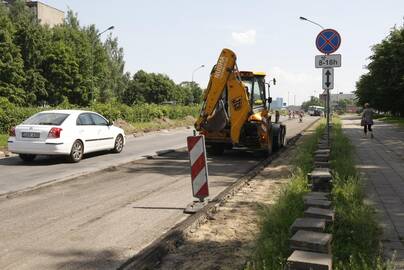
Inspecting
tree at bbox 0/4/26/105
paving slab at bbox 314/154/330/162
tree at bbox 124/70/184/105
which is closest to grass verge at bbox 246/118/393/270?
paving slab at bbox 314/154/330/162

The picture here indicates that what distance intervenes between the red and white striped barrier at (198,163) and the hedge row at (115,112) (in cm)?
1597

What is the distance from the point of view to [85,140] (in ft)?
45.8

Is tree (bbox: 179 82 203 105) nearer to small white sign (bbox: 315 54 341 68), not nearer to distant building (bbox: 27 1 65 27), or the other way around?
distant building (bbox: 27 1 65 27)

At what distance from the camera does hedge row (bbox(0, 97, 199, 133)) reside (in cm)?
2153

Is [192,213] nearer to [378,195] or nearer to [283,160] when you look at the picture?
[378,195]

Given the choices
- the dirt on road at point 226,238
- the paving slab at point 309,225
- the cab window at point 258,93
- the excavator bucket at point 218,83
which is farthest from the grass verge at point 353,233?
the cab window at point 258,93

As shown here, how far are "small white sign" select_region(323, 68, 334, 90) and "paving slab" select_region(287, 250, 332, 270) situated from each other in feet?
31.4

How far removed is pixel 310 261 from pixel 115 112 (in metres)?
29.0

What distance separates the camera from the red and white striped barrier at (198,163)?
7.58 m

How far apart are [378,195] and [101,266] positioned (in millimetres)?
5122

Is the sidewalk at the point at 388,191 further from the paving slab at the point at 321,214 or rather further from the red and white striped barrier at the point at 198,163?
the red and white striped barrier at the point at 198,163

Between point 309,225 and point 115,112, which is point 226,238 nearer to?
point 309,225

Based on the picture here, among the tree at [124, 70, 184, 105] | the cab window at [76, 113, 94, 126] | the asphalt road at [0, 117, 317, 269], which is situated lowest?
the asphalt road at [0, 117, 317, 269]

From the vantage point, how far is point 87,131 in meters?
14.1
